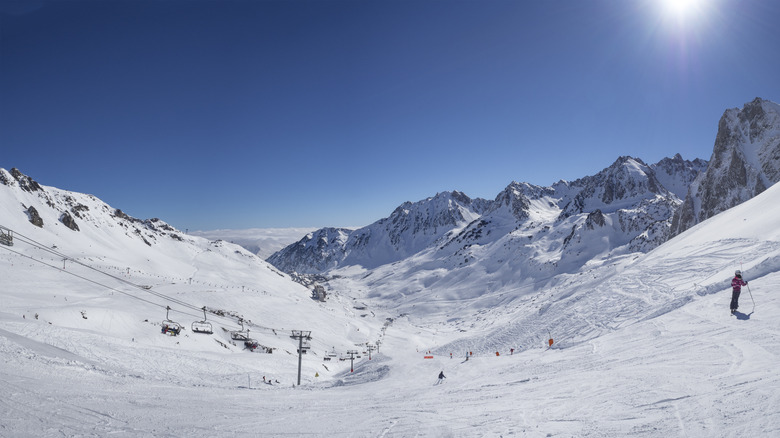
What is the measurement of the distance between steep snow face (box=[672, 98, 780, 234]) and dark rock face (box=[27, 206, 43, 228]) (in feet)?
604

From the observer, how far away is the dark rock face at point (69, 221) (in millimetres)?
102000

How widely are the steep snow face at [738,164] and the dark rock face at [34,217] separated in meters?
→ 184

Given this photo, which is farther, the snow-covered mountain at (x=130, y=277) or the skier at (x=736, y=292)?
the snow-covered mountain at (x=130, y=277)

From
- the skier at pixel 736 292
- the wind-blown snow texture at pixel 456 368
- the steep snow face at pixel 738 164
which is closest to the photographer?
the wind-blown snow texture at pixel 456 368

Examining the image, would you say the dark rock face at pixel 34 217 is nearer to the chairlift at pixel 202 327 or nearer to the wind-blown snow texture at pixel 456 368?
the wind-blown snow texture at pixel 456 368

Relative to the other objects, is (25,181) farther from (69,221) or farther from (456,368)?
(456,368)

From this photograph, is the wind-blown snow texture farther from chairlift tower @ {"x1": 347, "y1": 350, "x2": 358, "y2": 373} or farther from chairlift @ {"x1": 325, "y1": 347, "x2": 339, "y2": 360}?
chairlift tower @ {"x1": 347, "y1": 350, "x2": 358, "y2": 373}

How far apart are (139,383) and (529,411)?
17230 mm

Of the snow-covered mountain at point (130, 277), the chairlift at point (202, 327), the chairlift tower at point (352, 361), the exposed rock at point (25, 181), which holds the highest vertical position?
the exposed rock at point (25, 181)

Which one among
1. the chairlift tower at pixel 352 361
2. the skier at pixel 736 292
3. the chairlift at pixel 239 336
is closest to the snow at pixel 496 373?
the skier at pixel 736 292

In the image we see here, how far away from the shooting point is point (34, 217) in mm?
93500

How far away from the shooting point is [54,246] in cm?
8219

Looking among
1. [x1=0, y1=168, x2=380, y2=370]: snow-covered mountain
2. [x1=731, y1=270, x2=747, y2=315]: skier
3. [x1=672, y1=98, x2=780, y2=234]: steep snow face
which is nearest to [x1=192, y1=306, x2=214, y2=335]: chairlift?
[x1=0, y1=168, x2=380, y2=370]: snow-covered mountain

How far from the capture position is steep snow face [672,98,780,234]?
312 feet
